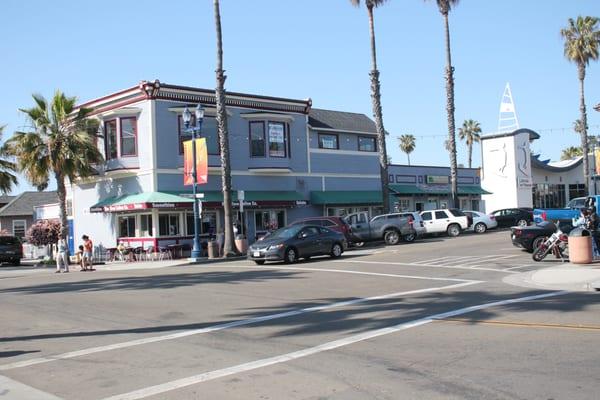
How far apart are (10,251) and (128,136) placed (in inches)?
430

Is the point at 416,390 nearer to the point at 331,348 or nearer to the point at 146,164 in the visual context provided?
the point at 331,348

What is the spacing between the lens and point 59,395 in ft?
21.8

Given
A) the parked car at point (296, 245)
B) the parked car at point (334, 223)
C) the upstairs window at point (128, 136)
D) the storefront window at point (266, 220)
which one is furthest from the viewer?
the storefront window at point (266, 220)

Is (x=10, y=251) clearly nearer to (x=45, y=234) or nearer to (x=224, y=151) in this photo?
(x=45, y=234)

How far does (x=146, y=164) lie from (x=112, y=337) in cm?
2302

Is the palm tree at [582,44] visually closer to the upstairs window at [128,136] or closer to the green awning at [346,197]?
the green awning at [346,197]

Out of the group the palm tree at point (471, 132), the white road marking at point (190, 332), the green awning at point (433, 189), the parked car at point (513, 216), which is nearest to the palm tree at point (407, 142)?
the palm tree at point (471, 132)

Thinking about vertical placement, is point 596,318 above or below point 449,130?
below

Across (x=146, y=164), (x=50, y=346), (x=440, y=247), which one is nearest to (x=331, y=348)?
(x=50, y=346)

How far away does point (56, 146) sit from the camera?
3112 centimetres

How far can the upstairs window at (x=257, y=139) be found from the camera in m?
35.4

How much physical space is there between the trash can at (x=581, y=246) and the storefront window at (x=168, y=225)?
20.5 meters

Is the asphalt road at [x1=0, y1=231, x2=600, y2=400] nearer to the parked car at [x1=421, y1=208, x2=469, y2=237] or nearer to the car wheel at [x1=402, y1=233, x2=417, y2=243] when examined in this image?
the car wheel at [x1=402, y1=233, x2=417, y2=243]

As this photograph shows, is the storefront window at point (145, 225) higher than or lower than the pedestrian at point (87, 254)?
higher
